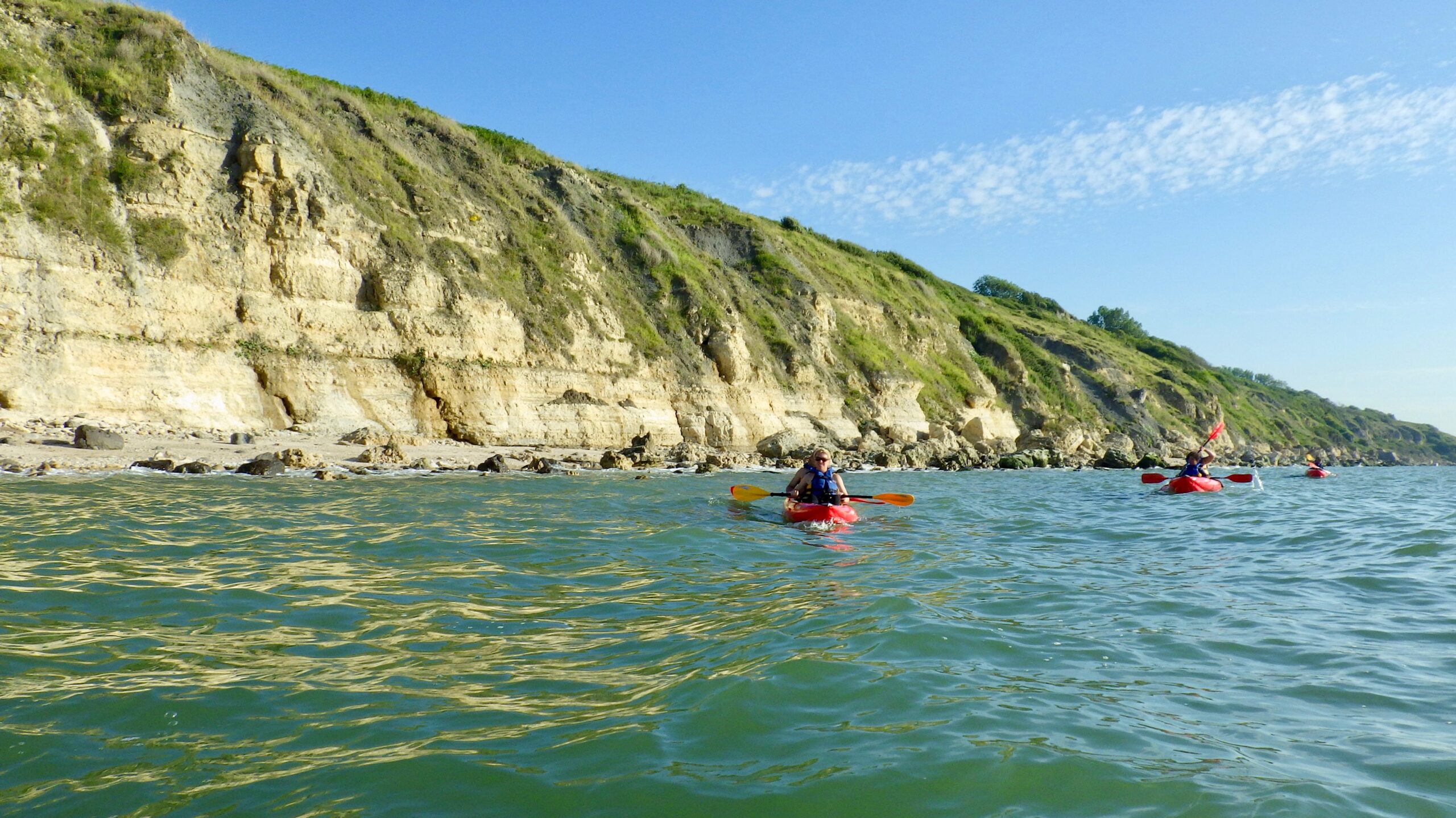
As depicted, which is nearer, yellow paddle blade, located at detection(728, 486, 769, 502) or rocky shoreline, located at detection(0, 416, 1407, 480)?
yellow paddle blade, located at detection(728, 486, 769, 502)

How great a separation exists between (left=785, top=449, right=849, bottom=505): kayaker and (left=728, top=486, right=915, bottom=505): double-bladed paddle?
9.9 inches

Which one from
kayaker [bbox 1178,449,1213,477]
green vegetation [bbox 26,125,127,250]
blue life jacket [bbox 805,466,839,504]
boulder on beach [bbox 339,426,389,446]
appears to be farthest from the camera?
boulder on beach [bbox 339,426,389,446]

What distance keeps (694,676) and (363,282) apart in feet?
85.4

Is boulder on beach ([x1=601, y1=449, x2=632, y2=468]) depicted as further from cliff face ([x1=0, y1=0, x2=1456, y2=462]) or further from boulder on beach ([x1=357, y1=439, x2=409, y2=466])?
boulder on beach ([x1=357, y1=439, x2=409, y2=466])

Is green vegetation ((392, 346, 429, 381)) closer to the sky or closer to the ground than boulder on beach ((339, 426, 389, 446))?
closer to the sky

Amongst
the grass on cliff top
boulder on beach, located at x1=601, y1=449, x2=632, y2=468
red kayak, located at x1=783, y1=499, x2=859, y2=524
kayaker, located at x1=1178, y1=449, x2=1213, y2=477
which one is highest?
the grass on cliff top

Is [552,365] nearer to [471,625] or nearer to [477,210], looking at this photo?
[477,210]

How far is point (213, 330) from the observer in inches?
896

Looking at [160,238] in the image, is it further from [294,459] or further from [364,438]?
[294,459]

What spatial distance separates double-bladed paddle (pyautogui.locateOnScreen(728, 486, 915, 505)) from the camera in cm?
1402

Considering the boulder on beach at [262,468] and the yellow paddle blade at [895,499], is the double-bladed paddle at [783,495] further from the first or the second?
the boulder on beach at [262,468]

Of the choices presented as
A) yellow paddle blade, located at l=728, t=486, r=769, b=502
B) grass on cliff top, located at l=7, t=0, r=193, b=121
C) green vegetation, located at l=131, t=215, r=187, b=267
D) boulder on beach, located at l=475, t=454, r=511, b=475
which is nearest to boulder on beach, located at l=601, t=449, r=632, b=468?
boulder on beach, located at l=475, t=454, r=511, b=475

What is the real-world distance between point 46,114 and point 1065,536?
26.7m

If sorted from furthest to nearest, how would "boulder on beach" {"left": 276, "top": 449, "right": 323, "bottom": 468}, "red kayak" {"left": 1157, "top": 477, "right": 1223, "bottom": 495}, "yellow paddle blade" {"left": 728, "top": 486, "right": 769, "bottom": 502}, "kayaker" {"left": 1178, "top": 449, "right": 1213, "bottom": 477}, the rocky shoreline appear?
"kayaker" {"left": 1178, "top": 449, "right": 1213, "bottom": 477}
"red kayak" {"left": 1157, "top": 477, "right": 1223, "bottom": 495}
"boulder on beach" {"left": 276, "top": 449, "right": 323, "bottom": 468}
the rocky shoreline
"yellow paddle blade" {"left": 728, "top": 486, "right": 769, "bottom": 502}
